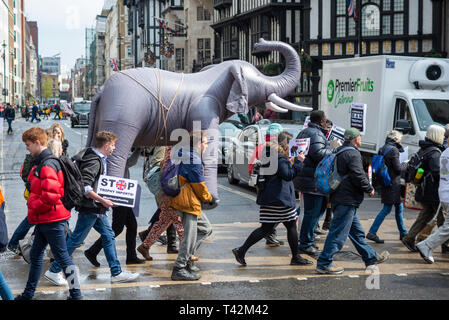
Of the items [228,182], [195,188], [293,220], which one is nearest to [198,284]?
[195,188]

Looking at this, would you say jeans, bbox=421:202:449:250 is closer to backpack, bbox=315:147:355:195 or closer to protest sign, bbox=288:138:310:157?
backpack, bbox=315:147:355:195

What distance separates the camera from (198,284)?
297 inches

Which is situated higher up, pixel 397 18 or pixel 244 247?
pixel 397 18

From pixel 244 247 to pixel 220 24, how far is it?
129 feet

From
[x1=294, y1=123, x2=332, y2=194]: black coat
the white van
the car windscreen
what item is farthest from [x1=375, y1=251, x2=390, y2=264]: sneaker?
the car windscreen

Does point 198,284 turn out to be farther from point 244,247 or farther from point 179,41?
point 179,41

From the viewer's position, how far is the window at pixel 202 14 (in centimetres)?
5903

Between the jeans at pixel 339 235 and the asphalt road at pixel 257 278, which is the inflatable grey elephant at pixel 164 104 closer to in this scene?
the asphalt road at pixel 257 278

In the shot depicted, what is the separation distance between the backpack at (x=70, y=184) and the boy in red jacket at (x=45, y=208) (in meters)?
0.06

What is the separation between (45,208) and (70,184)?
0.34m

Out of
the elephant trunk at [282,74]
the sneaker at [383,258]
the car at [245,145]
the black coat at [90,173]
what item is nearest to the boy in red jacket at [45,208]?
the black coat at [90,173]

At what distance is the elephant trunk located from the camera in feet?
33.5

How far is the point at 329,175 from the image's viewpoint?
7.93 m

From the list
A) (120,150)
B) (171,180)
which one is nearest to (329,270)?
(171,180)
